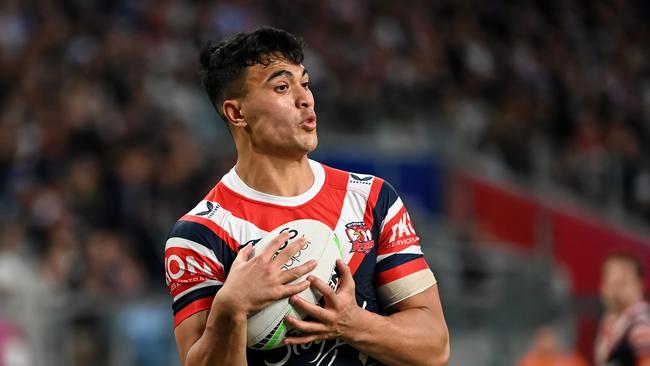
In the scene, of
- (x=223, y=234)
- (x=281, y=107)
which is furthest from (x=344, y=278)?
(x=281, y=107)

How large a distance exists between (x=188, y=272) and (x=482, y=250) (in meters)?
8.77

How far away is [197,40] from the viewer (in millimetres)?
14656

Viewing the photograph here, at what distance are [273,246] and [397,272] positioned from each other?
1.54 ft

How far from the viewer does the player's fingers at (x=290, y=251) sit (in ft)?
12.4

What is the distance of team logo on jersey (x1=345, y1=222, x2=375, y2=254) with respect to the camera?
13.1 ft

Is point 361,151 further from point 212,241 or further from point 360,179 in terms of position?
point 212,241

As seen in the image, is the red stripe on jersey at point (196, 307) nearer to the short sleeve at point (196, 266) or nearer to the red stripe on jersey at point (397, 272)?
the short sleeve at point (196, 266)

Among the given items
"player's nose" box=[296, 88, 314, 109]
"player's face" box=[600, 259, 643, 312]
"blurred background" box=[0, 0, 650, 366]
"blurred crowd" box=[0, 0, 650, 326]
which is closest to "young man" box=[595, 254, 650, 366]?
"player's face" box=[600, 259, 643, 312]

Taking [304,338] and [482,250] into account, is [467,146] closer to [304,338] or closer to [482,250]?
[482,250]

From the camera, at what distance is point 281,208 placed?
399cm

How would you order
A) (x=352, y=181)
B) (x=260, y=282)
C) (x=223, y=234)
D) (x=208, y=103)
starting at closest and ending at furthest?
(x=260, y=282)
(x=223, y=234)
(x=352, y=181)
(x=208, y=103)

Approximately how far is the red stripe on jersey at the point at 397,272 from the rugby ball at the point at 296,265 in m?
0.19

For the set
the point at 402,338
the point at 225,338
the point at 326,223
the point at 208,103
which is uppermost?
the point at 326,223

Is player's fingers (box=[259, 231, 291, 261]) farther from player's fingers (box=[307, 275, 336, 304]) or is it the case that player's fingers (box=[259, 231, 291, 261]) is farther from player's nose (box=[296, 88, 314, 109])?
player's nose (box=[296, 88, 314, 109])
